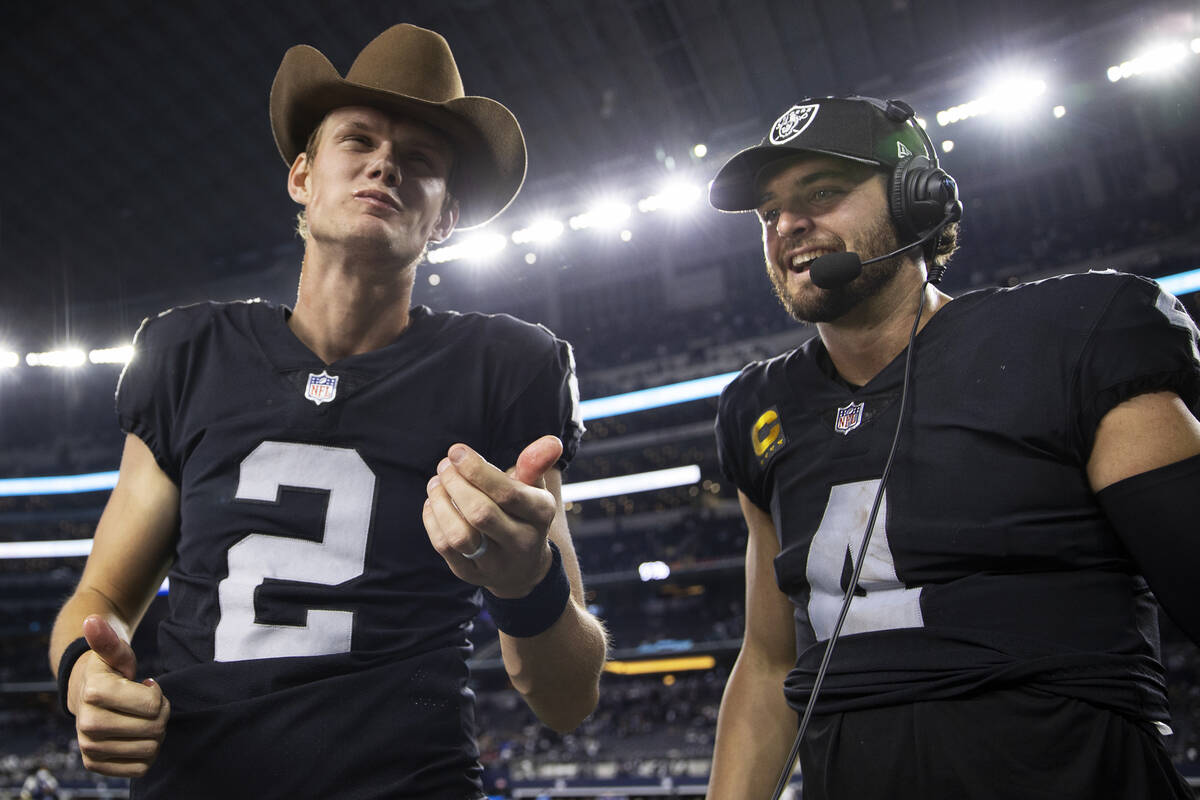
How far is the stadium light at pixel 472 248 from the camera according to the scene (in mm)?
13609

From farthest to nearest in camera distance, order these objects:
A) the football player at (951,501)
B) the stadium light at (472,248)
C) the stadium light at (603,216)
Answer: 1. the stadium light at (472,248)
2. the stadium light at (603,216)
3. the football player at (951,501)

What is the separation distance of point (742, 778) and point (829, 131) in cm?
140

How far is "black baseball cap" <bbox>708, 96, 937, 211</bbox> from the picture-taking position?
1.62m

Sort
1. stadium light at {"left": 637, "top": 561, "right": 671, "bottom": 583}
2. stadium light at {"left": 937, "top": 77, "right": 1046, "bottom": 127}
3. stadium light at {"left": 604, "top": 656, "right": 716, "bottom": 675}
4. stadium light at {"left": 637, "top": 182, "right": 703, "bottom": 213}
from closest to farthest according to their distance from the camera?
stadium light at {"left": 937, "top": 77, "right": 1046, "bottom": 127} → stadium light at {"left": 637, "top": 182, "right": 703, "bottom": 213} → stadium light at {"left": 604, "top": 656, "right": 716, "bottom": 675} → stadium light at {"left": 637, "top": 561, "right": 671, "bottom": 583}

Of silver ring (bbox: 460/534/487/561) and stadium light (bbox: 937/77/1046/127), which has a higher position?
stadium light (bbox: 937/77/1046/127)

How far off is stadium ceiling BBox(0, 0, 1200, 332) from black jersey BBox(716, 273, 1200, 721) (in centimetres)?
959

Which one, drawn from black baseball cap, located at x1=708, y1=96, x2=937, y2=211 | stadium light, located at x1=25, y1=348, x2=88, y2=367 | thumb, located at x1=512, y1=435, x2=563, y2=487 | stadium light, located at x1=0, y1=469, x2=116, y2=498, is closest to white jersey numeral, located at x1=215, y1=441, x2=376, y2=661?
thumb, located at x1=512, y1=435, x2=563, y2=487

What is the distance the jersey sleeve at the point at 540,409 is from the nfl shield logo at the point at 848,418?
0.54m

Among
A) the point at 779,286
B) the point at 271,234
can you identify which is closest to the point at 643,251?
the point at 271,234

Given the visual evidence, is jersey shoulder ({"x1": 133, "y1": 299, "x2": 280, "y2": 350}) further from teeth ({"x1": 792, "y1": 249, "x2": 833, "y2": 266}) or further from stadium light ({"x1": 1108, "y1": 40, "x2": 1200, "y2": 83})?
stadium light ({"x1": 1108, "y1": 40, "x2": 1200, "y2": 83})

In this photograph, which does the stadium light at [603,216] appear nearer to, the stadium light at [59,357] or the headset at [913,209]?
the headset at [913,209]

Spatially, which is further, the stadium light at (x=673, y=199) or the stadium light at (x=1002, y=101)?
the stadium light at (x=673, y=199)

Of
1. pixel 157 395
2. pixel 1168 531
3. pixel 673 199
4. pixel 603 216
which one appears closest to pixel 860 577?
pixel 1168 531

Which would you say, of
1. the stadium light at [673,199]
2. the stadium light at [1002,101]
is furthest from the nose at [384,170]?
the stadium light at [673,199]
